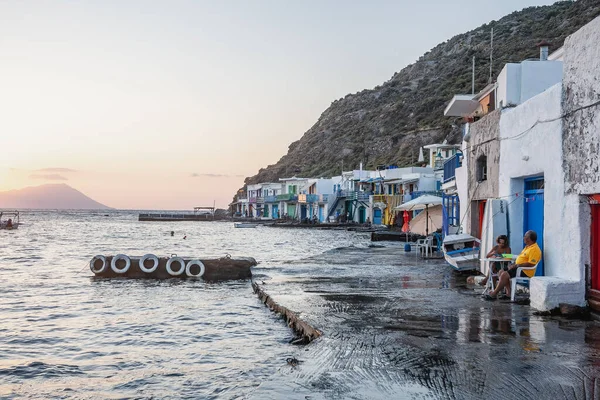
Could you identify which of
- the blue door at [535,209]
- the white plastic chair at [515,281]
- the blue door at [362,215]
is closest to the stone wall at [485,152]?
the blue door at [535,209]

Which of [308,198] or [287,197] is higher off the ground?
[287,197]

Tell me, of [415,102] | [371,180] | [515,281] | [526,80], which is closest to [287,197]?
[371,180]

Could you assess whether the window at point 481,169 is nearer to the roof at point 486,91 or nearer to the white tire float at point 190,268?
the roof at point 486,91

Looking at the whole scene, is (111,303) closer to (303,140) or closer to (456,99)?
(456,99)

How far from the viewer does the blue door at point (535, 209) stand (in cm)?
1234

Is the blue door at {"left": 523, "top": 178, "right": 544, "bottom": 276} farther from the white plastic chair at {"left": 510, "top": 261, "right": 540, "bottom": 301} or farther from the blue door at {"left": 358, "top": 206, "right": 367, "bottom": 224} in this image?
the blue door at {"left": 358, "top": 206, "right": 367, "bottom": 224}

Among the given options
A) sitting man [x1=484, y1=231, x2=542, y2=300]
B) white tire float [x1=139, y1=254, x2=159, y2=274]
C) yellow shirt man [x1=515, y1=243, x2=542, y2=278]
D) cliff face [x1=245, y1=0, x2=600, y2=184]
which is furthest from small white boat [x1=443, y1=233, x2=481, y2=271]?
cliff face [x1=245, y1=0, x2=600, y2=184]

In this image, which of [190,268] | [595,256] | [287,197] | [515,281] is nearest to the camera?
[595,256]

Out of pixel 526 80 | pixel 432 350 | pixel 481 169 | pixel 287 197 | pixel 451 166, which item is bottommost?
pixel 432 350

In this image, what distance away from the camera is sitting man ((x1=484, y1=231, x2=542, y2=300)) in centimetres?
1098

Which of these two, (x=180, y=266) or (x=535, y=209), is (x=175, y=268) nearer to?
(x=180, y=266)

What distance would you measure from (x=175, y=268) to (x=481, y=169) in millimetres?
11177

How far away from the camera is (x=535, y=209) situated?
503 inches

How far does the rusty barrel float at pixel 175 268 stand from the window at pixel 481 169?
28.6ft
